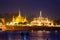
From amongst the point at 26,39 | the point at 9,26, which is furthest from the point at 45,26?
the point at 26,39

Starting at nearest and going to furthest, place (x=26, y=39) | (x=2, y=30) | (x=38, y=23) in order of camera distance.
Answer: (x=26, y=39) < (x=2, y=30) < (x=38, y=23)

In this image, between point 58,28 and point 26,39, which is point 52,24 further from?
point 26,39

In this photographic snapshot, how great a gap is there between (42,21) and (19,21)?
6712 millimetres

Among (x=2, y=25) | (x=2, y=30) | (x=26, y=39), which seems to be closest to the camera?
(x=26, y=39)

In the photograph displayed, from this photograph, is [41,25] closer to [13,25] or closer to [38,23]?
[38,23]

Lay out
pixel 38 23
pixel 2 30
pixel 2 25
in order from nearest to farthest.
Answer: pixel 2 30
pixel 2 25
pixel 38 23

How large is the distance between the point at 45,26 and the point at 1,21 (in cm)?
1235

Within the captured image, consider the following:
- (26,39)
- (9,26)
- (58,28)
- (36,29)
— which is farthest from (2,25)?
(26,39)

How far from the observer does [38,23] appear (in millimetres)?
110062

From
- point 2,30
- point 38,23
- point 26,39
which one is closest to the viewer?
point 26,39

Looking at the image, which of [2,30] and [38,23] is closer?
[2,30]

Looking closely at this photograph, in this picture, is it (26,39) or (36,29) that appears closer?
(26,39)

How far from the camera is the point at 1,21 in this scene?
108 meters

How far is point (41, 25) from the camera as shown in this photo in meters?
109
